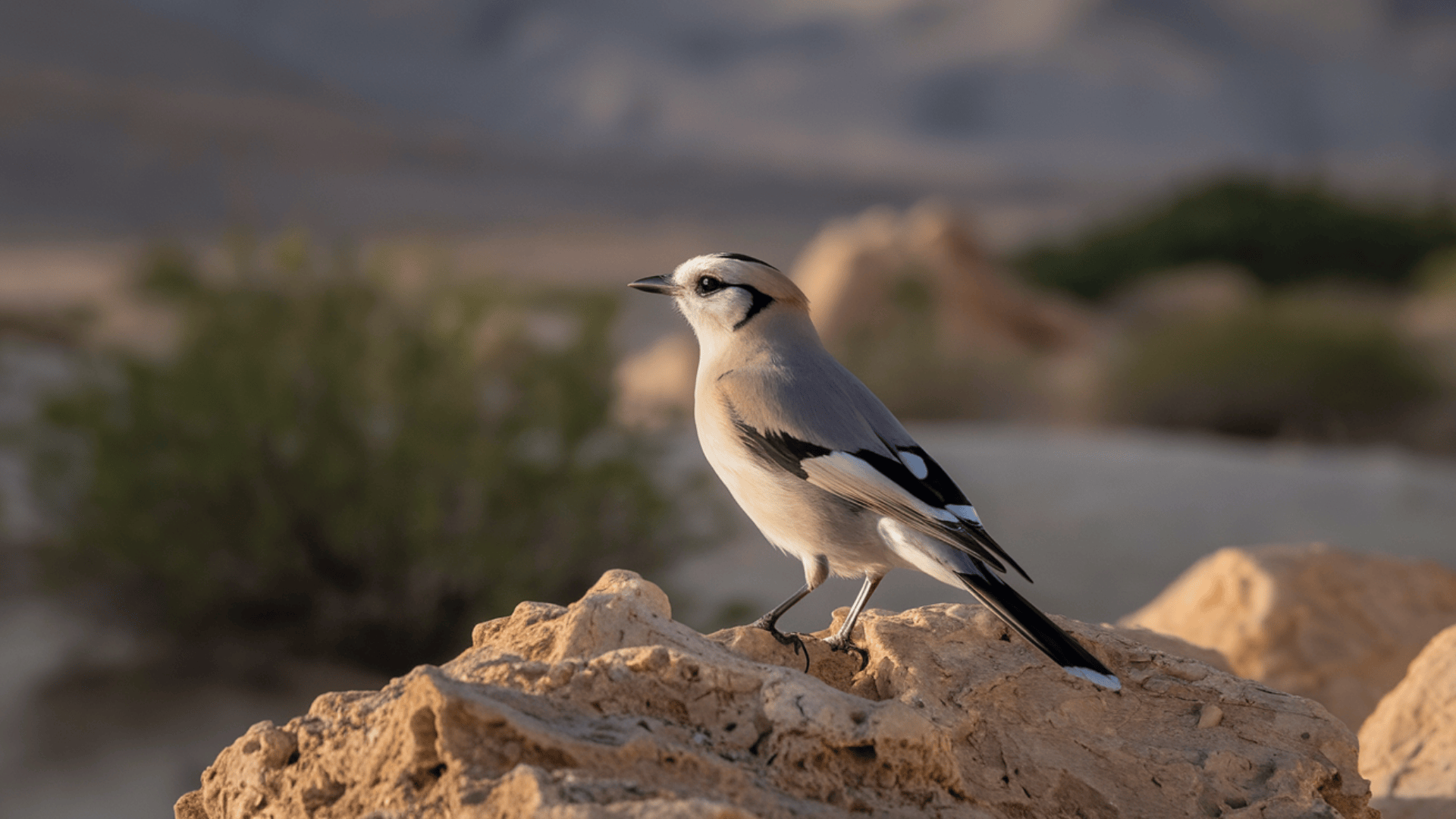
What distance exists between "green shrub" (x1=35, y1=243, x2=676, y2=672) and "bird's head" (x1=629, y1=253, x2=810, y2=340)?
3279 mm

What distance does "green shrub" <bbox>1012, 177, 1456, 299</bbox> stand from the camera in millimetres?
37938

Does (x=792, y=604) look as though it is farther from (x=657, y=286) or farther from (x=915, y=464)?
(x=657, y=286)

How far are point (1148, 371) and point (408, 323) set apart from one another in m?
13.3

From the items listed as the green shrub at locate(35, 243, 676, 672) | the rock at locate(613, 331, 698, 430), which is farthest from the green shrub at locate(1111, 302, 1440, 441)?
the green shrub at locate(35, 243, 676, 672)

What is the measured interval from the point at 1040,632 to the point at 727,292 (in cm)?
150

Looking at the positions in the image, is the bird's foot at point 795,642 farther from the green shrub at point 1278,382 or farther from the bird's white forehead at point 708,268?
the green shrub at point 1278,382

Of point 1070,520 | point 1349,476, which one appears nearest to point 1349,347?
point 1349,476

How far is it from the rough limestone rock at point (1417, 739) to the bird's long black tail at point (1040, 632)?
58.6 inches

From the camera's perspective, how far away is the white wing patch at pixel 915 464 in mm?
3057

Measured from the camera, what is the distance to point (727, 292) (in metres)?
3.66

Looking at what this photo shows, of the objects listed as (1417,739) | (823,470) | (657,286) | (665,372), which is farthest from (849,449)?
(665,372)

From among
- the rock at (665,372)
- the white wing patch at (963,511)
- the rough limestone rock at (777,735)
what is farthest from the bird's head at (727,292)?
the rock at (665,372)

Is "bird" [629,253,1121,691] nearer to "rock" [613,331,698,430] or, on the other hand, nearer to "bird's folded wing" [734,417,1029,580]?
"bird's folded wing" [734,417,1029,580]

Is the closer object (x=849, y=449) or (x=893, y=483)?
(x=893, y=483)
